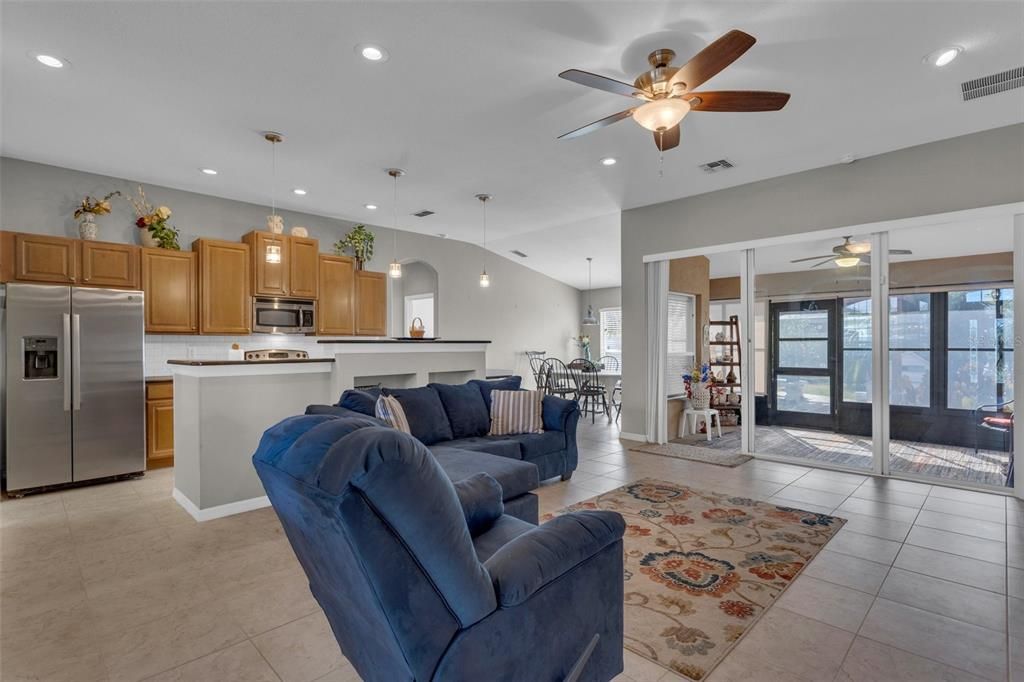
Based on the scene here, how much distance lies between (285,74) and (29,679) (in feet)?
10.6

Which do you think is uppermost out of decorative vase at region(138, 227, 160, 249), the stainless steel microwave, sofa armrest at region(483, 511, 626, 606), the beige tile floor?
decorative vase at region(138, 227, 160, 249)

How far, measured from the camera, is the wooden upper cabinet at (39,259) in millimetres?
4227

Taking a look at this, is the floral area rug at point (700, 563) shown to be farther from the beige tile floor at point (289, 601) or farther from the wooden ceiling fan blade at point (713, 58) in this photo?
the wooden ceiling fan blade at point (713, 58)

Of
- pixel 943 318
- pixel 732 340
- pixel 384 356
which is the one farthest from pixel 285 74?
pixel 732 340

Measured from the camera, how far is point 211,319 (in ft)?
17.5

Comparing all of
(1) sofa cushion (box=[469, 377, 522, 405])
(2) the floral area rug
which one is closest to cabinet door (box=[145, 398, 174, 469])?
(1) sofa cushion (box=[469, 377, 522, 405])

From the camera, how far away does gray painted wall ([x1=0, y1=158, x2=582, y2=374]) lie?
4.57 metres

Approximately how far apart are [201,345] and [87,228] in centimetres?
150

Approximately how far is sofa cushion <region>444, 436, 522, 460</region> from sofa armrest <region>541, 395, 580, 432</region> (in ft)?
1.47

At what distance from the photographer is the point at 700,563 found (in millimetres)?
2721

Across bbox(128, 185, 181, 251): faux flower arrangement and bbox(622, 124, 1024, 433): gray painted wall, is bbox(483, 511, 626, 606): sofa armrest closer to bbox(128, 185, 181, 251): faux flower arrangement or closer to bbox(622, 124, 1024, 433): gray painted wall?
bbox(622, 124, 1024, 433): gray painted wall

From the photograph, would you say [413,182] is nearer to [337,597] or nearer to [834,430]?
[337,597]

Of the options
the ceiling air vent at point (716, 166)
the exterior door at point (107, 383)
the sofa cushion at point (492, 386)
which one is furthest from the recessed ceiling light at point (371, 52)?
the exterior door at point (107, 383)

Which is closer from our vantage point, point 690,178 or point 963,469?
point 963,469
